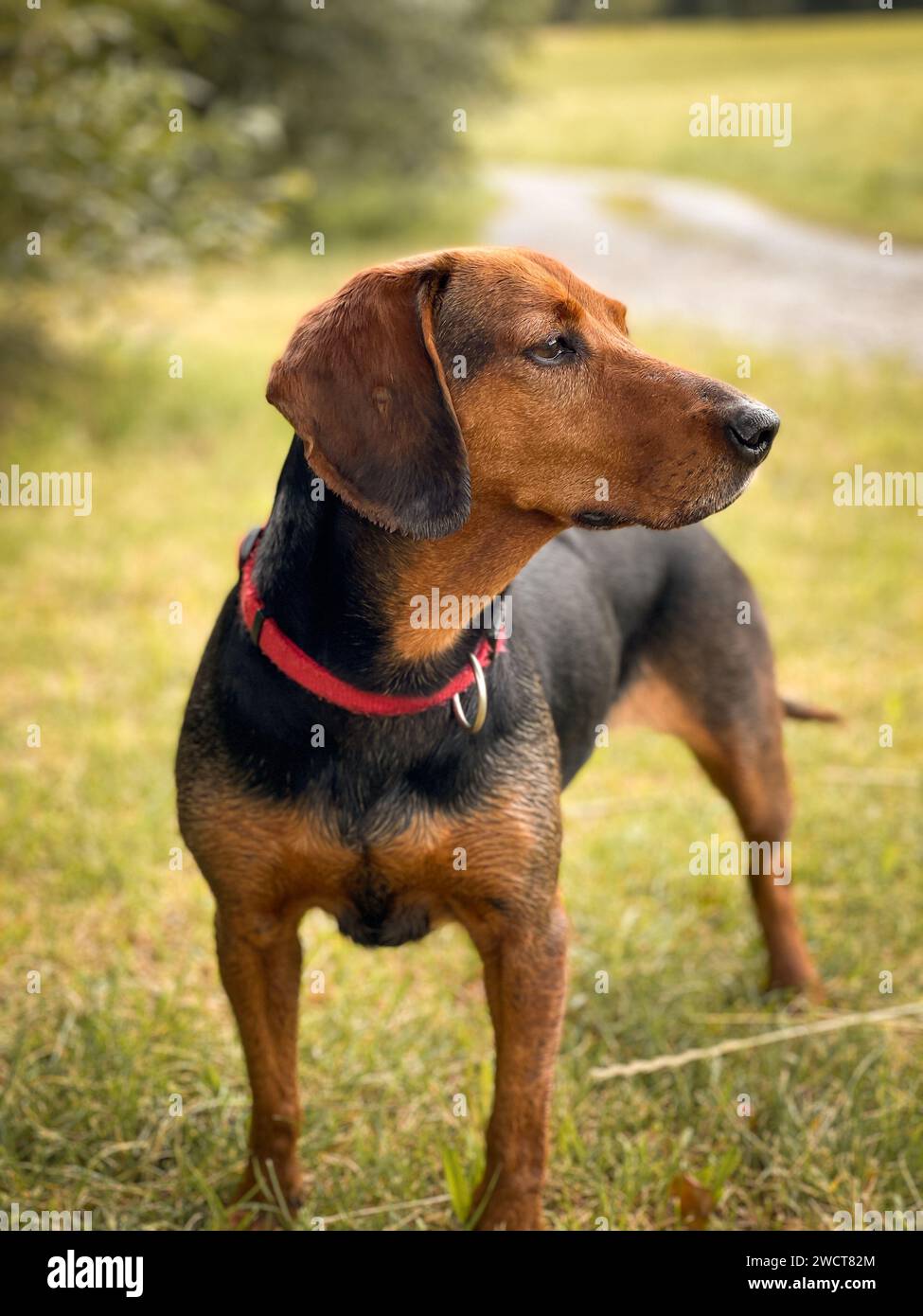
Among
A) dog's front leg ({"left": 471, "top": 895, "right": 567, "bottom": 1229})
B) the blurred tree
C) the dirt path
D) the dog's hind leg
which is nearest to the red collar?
dog's front leg ({"left": 471, "top": 895, "right": 567, "bottom": 1229})

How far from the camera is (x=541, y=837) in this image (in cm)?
266

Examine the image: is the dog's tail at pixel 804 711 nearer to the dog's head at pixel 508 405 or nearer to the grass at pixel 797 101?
the dog's head at pixel 508 405

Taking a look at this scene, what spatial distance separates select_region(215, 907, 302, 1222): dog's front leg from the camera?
9.05 ft

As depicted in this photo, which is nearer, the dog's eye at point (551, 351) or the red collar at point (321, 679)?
the dog's eye at point (551, 351)

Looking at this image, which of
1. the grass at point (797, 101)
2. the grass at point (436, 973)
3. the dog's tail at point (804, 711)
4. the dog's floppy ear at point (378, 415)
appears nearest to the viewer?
the dog's floppy ear at point (378, 415)

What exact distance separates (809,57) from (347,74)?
5805 millimetres

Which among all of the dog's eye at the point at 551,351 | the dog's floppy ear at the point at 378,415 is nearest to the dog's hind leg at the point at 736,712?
the dog's eye at the point at 551,351

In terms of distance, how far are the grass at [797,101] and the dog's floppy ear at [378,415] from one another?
34.7 feet

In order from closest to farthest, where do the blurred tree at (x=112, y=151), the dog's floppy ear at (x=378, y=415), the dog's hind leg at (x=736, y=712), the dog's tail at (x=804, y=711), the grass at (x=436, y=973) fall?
the dog's floppy ear at (x=378, y=415)
the grass at (x=436, y=973)
the dog's hind leg at (x=736, y=712)
the dog's tail at (x=804, y=711)
the blurred tree at (x=112, y=151)

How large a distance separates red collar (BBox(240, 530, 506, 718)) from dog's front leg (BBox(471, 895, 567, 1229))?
0.50 meters

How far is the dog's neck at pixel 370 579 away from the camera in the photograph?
98.9 inches

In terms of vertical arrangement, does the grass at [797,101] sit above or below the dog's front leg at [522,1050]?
above

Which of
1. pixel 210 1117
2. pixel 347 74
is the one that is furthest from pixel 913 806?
pixel 347 74

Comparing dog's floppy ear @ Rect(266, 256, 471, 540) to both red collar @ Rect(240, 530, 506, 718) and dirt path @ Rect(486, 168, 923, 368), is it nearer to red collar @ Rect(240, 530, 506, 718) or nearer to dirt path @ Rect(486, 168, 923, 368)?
red collar @ Rect(240, 530, 506, 718)
